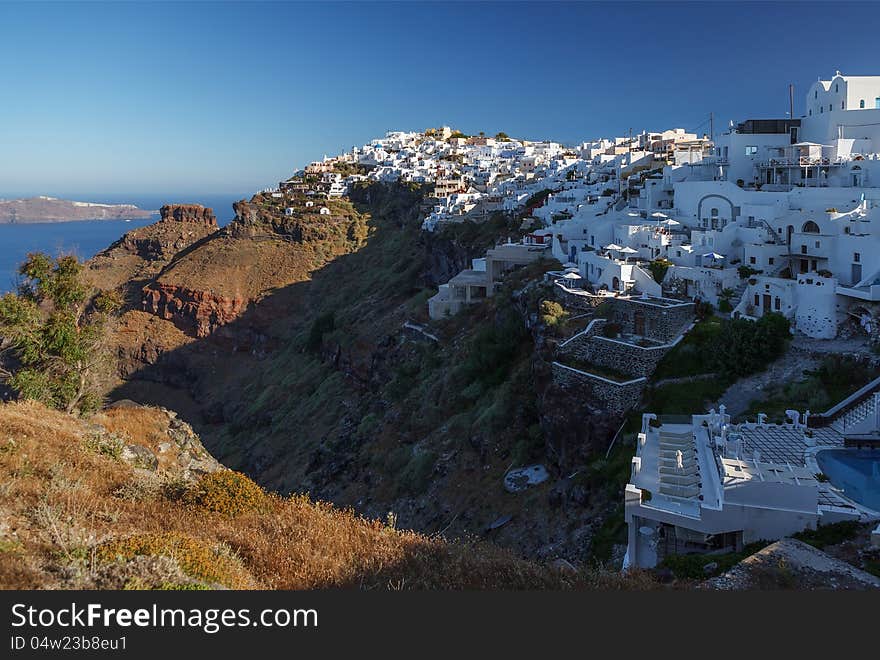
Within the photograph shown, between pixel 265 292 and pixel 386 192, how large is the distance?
69.2ft

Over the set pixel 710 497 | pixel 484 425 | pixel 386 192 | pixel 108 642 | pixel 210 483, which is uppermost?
pixel 386 192

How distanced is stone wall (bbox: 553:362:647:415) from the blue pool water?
6.47m

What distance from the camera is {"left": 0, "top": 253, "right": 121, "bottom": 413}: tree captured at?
16.8 metres

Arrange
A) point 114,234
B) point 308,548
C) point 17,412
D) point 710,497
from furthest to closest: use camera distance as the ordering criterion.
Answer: point 114,234 < point 17,412 < point 710,497 < point 308,548

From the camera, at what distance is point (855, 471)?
42.0 ft

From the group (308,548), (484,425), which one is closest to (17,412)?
(308,548)

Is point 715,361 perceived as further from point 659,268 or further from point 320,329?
point 320,329

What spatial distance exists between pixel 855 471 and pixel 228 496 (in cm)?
1148

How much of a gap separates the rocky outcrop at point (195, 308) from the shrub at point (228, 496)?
48860mm

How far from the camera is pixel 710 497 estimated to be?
11.9 meters

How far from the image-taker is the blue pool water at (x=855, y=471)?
11739 mm

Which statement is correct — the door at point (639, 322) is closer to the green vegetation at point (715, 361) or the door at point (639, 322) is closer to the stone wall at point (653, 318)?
the stone wall at point (653, 318)

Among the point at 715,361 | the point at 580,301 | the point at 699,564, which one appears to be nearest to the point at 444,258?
the point at 580,301

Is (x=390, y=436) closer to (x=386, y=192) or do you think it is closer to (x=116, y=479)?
(x=116, y=479)
